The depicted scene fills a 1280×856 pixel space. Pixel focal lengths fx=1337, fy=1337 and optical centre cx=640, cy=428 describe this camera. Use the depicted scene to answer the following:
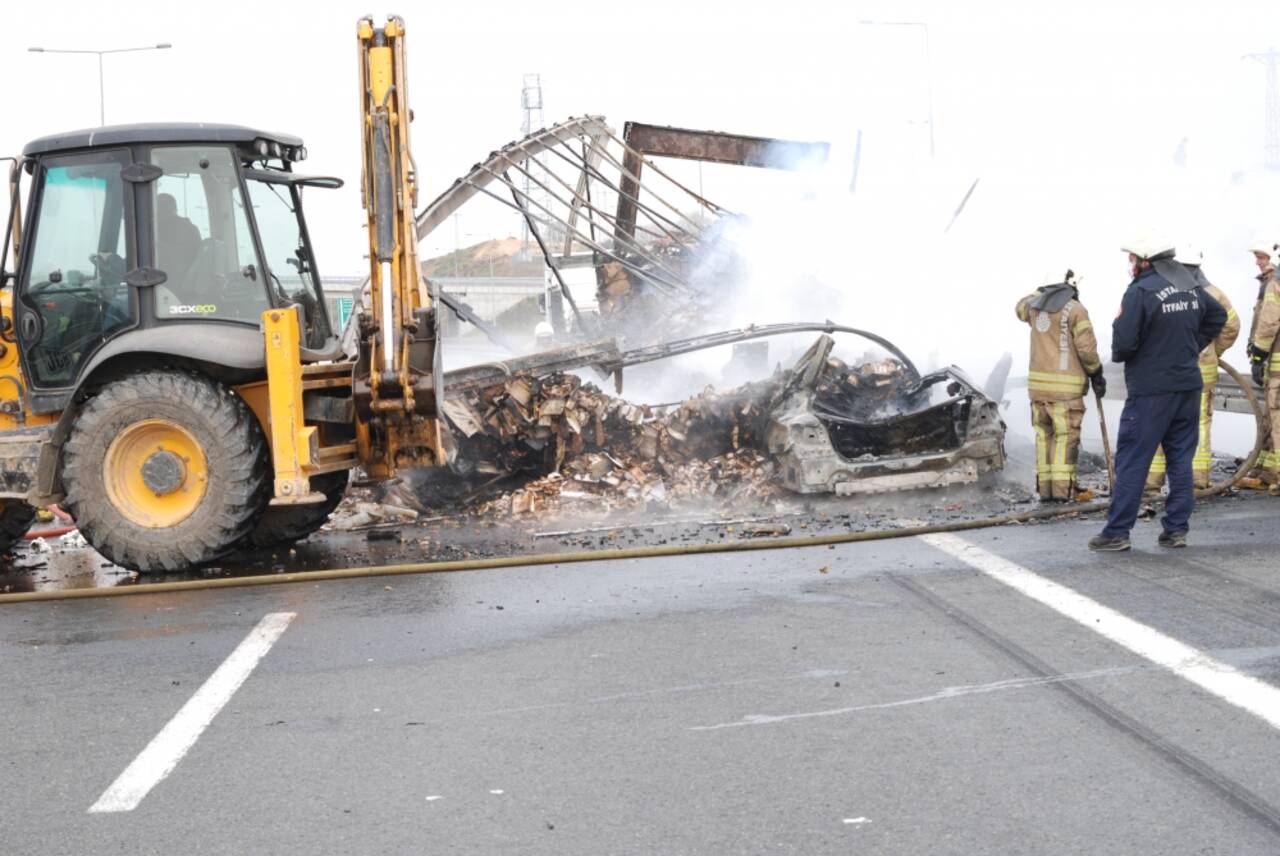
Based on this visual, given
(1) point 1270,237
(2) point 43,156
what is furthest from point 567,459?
(1) point 1270,237

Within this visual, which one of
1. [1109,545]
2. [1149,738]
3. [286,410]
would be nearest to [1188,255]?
[1109,545]

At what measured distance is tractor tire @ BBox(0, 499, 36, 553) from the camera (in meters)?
9.59

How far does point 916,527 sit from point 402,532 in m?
3.89

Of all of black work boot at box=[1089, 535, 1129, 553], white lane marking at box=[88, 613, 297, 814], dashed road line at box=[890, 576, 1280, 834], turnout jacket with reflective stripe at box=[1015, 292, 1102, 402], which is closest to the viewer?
dashed road line at box=[890, 576, 1280, 834]

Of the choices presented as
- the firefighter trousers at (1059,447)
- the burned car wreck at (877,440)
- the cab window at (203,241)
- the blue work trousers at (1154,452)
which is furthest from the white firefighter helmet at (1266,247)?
the cab window at (203,241)

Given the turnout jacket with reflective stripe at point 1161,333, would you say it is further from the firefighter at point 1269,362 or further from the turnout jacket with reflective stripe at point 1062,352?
the firefighter at point 1269,362

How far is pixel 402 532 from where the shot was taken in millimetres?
10266

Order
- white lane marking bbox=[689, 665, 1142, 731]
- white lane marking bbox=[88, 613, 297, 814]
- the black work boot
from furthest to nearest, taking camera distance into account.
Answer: the black work boot → white lane marking bbox=[689, 665, 1142, 731] → white lane marking bbox=[88, 613, 297, 814]

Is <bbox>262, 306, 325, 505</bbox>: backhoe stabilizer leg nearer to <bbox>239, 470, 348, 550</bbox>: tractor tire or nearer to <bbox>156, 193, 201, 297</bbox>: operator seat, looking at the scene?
<bbox>156, 193, 201, 297</bbox>: operator seat

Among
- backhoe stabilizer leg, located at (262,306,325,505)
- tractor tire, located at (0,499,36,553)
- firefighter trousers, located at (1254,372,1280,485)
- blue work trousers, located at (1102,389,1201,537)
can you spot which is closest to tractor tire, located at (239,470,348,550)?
backhoe stabilizer leg, located at (262,306,325,505)

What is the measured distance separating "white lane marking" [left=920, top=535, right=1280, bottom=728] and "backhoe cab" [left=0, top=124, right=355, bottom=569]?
4.15 meters

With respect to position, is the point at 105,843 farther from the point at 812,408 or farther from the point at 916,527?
the point at 812,408

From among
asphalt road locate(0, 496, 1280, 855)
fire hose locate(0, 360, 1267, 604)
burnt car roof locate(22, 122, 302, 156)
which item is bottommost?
fire hose locate(0, 360, 1267, 604)

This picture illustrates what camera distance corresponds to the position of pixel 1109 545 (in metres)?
7.96
